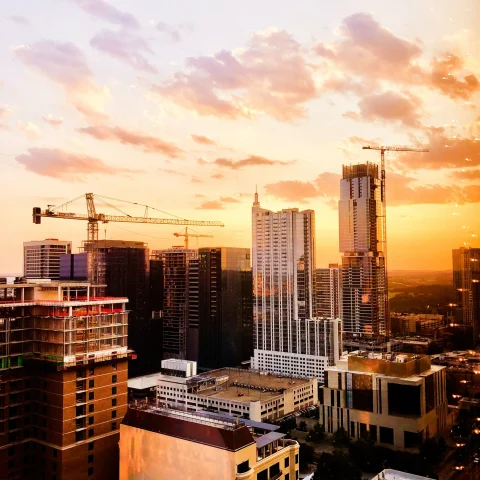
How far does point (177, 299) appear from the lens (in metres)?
16.1

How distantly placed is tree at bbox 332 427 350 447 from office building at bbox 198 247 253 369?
22.5 feet

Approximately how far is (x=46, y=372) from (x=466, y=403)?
4132 mm

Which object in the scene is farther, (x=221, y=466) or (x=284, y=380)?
(x=284, y=380)

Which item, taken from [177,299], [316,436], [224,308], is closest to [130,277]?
[177,299]

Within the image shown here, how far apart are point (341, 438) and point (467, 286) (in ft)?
14.2

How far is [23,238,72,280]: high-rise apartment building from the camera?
13.9 metres

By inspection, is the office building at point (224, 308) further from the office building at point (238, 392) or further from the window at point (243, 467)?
the window at point (243, 467)

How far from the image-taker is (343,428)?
867cm

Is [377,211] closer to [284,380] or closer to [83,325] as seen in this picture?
[284,380]

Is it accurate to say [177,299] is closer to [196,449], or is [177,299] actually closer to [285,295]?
[285,295]

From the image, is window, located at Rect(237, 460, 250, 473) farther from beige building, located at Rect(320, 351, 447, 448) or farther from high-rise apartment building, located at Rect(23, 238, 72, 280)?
high-rise apartment building, located at Rect(23, 238, 72, 280)

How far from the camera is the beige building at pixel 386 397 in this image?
776cm

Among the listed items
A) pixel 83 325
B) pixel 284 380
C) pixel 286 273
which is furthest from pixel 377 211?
pixel 83 325

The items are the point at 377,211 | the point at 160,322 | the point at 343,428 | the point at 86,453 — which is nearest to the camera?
the point at 86,453
